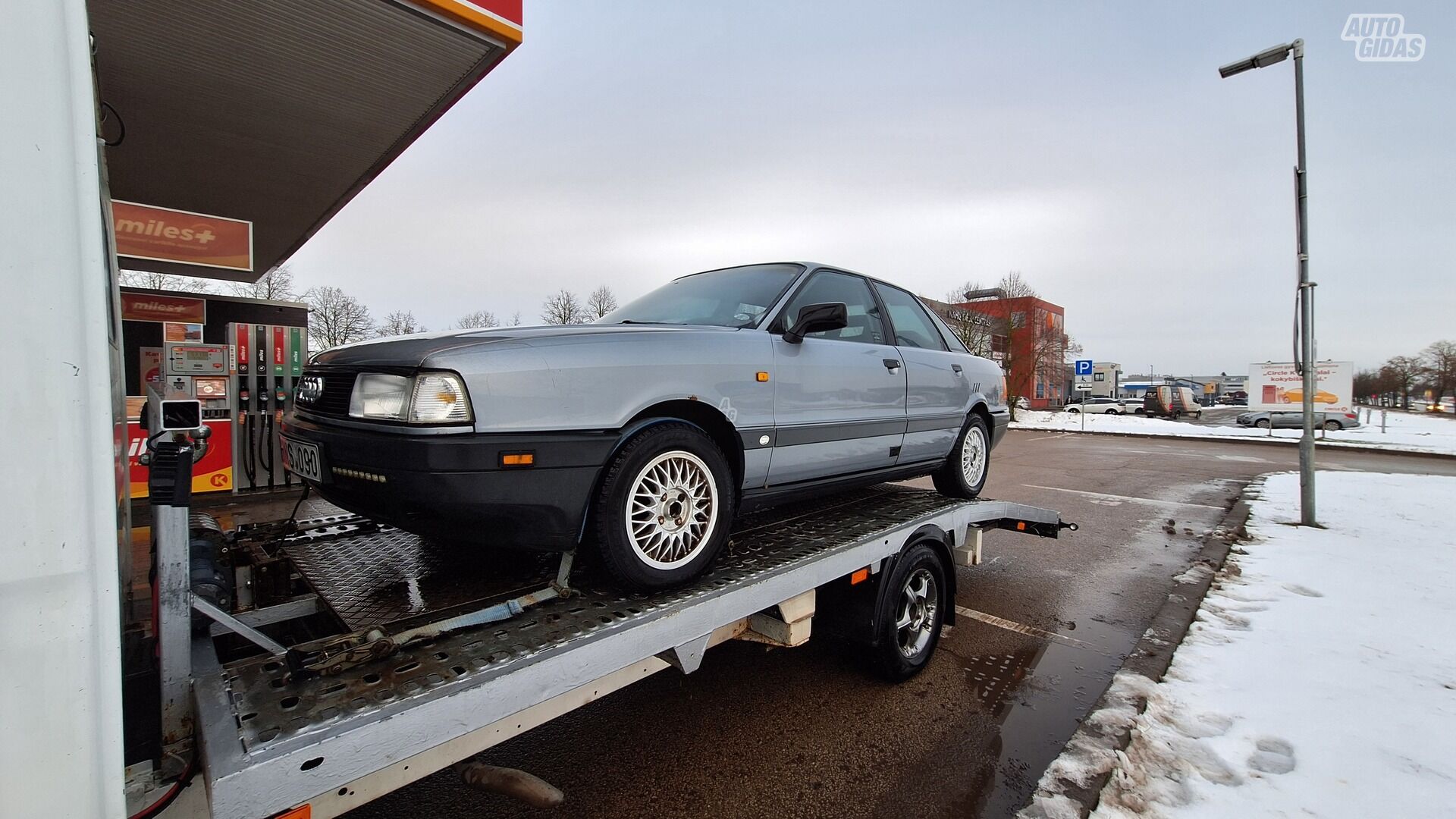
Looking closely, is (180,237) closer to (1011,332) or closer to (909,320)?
(909,320)

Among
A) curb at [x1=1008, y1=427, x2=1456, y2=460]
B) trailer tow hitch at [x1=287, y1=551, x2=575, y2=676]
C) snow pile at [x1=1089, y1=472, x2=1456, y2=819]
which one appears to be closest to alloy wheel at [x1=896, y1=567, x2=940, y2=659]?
snow pile at [x1=1089, y1=472, x2=1456, y2=819]

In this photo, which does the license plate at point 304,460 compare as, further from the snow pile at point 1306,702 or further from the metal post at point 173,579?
the snow pile at point 1306,702

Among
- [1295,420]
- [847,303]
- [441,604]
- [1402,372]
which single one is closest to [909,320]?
[847,303]

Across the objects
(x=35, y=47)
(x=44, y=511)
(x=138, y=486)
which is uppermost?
(x=35, y=47)

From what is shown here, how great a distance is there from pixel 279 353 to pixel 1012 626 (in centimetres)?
899

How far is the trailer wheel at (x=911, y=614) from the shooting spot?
10.0 feet

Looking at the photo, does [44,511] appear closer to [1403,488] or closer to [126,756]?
[126,756]

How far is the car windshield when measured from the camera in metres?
3.06

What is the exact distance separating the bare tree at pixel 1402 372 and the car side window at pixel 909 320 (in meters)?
72.6

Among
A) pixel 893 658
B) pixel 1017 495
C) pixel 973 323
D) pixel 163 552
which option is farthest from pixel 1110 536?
pixel 973 323

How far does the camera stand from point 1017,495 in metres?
8.60

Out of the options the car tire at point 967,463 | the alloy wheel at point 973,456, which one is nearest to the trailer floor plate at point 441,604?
the car tire at point 967,463

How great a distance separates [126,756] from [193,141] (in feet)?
27.0

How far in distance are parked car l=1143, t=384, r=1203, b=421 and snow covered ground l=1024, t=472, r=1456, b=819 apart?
41.1 m
